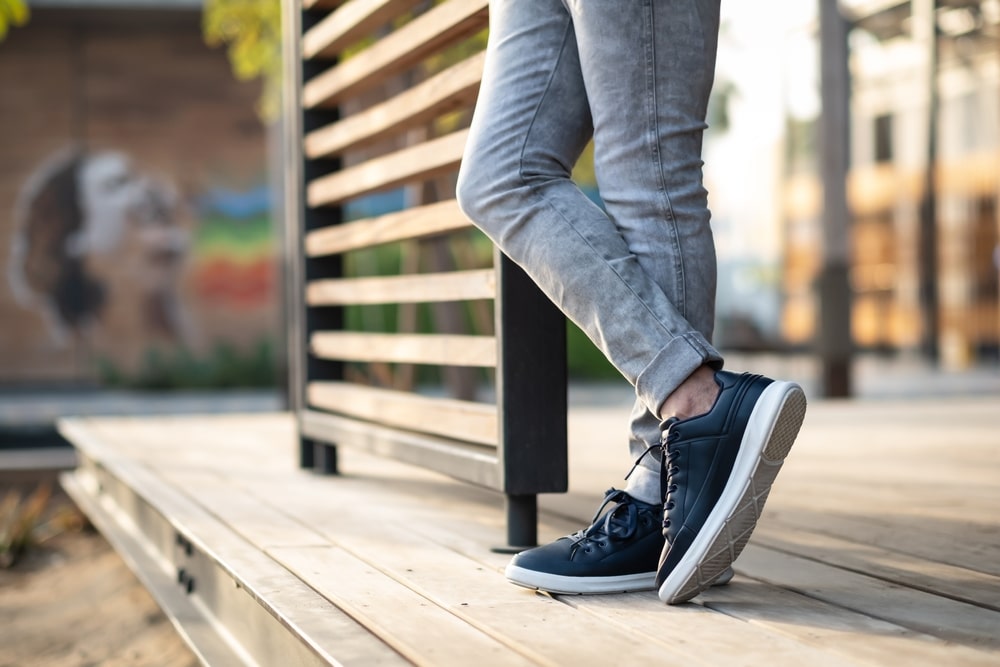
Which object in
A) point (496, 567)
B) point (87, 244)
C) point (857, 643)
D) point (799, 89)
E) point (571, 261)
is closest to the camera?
point (857, 643)

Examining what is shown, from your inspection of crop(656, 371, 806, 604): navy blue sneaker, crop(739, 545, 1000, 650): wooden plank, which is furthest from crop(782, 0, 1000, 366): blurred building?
crop(656, 371, 806, 604): navy blue sneaker

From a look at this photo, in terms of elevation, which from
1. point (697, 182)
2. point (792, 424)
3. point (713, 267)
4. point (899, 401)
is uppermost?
point (697, 182)

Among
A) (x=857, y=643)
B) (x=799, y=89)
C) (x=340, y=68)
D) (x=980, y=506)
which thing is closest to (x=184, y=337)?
(x=799, y=89)

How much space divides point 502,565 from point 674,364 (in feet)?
1.82

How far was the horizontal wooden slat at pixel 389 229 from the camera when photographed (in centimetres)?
238

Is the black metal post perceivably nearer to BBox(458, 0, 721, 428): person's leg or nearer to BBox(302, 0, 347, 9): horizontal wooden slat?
BBox(458, 0, 721, 428): person's leg

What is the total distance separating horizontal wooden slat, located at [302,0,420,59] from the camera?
9.30 ft

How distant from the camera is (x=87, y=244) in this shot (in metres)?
13.0

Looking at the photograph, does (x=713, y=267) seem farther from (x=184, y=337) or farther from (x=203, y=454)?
(x=184, y=337)

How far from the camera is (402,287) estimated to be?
8.77 ft

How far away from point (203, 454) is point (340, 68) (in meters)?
1.46

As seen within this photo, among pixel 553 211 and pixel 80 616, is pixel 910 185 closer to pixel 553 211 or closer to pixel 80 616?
pixel 80 616

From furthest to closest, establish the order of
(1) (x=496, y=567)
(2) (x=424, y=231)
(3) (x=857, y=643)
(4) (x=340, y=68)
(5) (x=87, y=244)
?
(5) (x=87, y=244)
(4) (x=340, y=68)
(2) (x=424, y=231)
(1) (x=496, y=567)
(3) (x=857, y=643)

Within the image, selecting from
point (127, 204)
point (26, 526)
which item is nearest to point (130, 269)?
point (127, 204)
